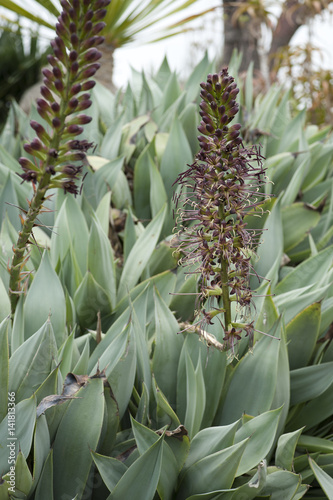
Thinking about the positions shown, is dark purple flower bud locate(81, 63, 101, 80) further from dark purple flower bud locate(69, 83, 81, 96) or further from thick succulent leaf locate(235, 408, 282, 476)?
thick succulent leaf locate(235, 408, 282, 476)

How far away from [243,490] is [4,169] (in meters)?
1.70

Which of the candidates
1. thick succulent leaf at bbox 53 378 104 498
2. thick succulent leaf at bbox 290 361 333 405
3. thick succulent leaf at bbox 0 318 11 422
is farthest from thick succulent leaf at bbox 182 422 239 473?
thick succulent leaf at bbox 0 318 11 422

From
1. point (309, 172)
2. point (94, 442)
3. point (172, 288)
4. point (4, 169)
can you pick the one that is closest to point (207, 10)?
point (309, 172)

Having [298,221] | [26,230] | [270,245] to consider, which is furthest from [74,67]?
[298,221]

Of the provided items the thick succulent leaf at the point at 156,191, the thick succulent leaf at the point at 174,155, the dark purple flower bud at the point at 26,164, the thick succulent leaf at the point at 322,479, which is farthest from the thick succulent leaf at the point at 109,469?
the thick succulent leaf at the point at 174,155

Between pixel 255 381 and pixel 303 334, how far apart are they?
0.27 meters

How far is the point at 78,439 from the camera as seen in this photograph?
4.36ft

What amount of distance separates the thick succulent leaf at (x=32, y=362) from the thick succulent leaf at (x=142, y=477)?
0.33m

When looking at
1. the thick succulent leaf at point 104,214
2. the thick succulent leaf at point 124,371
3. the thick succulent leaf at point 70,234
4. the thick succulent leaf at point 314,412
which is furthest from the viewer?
the thick succulent leaf at point 104,214

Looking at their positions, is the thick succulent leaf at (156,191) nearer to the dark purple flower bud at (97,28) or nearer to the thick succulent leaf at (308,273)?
the thick succulent leaf at (308,273)

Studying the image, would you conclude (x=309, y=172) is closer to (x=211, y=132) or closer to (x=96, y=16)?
(x=211, y=132)

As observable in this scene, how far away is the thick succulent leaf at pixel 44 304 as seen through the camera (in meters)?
1.59

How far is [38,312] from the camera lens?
1.60 meters

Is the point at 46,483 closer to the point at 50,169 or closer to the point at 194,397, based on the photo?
the point at 194,397
